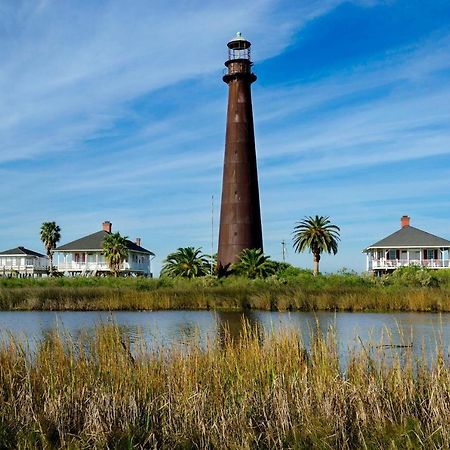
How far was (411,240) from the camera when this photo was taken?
55.6 metres

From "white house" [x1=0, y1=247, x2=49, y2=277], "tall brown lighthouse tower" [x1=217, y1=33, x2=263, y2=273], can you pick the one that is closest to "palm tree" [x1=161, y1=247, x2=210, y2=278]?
"tall brown lighthouse tower" [x1=217, y1=33, x2=263, y2=273]

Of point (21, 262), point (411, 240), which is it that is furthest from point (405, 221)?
point (21, 262)

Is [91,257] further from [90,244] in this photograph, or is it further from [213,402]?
[213,402]

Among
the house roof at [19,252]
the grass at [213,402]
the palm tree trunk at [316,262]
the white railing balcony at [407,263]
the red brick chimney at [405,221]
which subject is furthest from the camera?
the house roof at [19,252]

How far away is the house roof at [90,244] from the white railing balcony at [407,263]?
23516 mm

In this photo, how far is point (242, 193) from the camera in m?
41.2

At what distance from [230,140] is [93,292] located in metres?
15.3

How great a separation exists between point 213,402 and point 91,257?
5538 centimetres

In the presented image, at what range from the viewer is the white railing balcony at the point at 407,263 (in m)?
54.1

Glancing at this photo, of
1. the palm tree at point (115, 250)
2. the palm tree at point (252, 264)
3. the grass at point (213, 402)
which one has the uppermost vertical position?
the palm tree at point (115, 250)

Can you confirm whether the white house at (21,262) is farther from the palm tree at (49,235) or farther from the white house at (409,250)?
the white house at (409,250)

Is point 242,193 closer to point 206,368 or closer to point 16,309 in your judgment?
point 16,309

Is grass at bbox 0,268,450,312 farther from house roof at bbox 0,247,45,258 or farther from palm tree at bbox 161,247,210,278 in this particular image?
house roof at bbox 0,247,45,258

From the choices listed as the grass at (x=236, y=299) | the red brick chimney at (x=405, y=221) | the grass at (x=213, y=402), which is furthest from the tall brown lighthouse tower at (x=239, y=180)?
the grass at (x=213, y=402)
